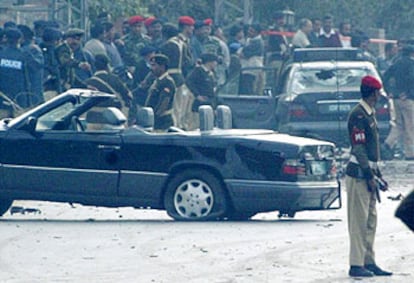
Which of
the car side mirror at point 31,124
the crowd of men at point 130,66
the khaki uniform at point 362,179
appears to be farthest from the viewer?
the crowd of men at point 130,66

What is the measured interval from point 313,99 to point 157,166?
7.21 metres

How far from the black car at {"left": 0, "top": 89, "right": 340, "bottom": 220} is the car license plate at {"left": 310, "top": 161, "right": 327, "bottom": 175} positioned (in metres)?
0.01

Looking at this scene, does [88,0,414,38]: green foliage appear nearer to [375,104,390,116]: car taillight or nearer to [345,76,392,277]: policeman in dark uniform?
[375,104,390,116]: car taillight

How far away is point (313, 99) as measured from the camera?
22672 mm

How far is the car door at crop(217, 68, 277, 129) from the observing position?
23547 mm

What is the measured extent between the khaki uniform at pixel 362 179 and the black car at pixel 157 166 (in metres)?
3.18

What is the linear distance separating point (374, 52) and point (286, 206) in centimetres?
2237

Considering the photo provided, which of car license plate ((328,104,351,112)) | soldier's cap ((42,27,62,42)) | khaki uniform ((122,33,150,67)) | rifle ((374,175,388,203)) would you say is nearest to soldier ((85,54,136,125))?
soldier's cap ((42,27,62,42))

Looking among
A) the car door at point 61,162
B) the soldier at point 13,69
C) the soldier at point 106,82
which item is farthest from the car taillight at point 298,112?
the car door at point 61,162

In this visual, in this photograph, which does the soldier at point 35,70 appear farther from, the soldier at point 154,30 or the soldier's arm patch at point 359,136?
the soldier's arm patch at point 359,136

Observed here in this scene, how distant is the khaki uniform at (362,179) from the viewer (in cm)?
1218

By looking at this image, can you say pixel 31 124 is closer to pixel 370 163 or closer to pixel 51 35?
pixel 370 163

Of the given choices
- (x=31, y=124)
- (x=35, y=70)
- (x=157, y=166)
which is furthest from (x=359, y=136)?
(x=35, y=70)

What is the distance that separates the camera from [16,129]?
16.3 m
